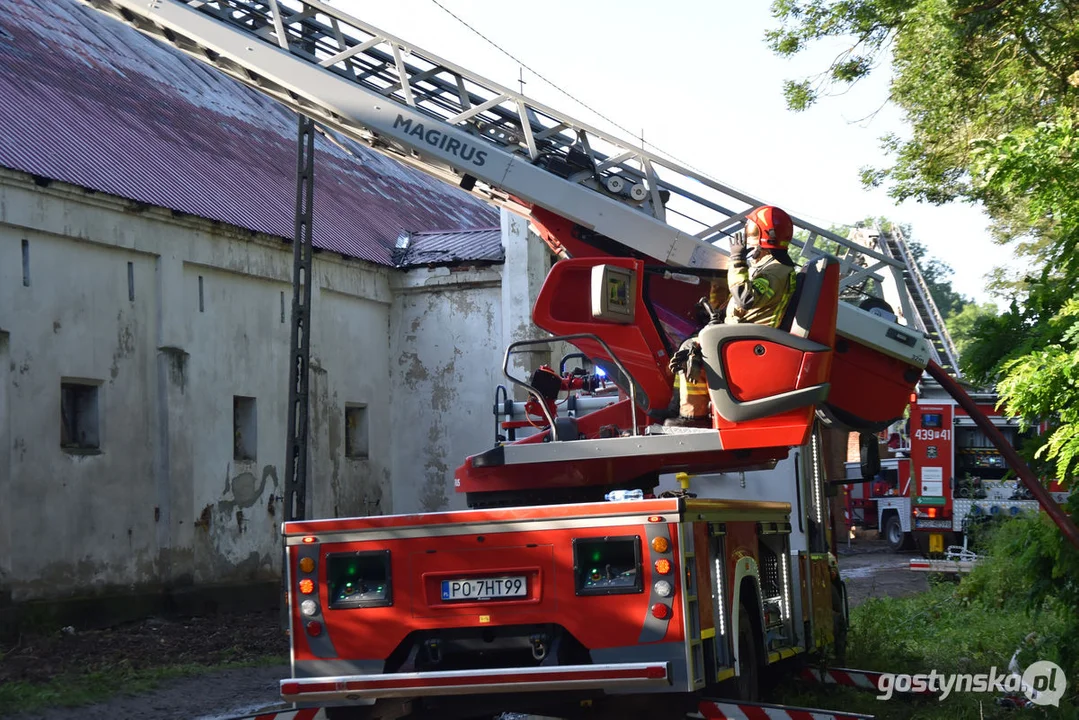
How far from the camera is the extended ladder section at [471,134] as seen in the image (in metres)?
9.78

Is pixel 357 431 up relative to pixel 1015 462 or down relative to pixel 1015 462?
up

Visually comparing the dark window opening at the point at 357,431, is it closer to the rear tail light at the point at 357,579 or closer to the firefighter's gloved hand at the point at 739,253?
the firefighter's gloved hand at the point at 739,253

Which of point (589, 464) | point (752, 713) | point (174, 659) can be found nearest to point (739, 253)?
point (589, 464)

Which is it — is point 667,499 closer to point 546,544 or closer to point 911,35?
point 546,544

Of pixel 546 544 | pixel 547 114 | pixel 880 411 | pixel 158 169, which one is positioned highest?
pixel 158 169

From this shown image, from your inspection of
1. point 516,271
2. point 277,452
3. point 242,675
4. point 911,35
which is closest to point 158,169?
point 277,452

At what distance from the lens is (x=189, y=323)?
64.6ft

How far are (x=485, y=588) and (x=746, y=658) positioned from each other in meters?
1.86

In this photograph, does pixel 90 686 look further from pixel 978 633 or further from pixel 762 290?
pixel 978 633

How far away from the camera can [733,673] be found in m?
7.69

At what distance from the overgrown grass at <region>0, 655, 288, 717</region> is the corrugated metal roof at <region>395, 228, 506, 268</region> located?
11.6m

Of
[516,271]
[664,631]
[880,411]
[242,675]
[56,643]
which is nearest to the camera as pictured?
[664,631]

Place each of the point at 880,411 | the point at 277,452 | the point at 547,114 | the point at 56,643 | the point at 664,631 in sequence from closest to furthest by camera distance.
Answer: the point at 664,631 → the point at 880,411 → the point at 547,114 → the point at 56,643 → the point at 277,452

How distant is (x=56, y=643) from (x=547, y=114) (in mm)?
8656
